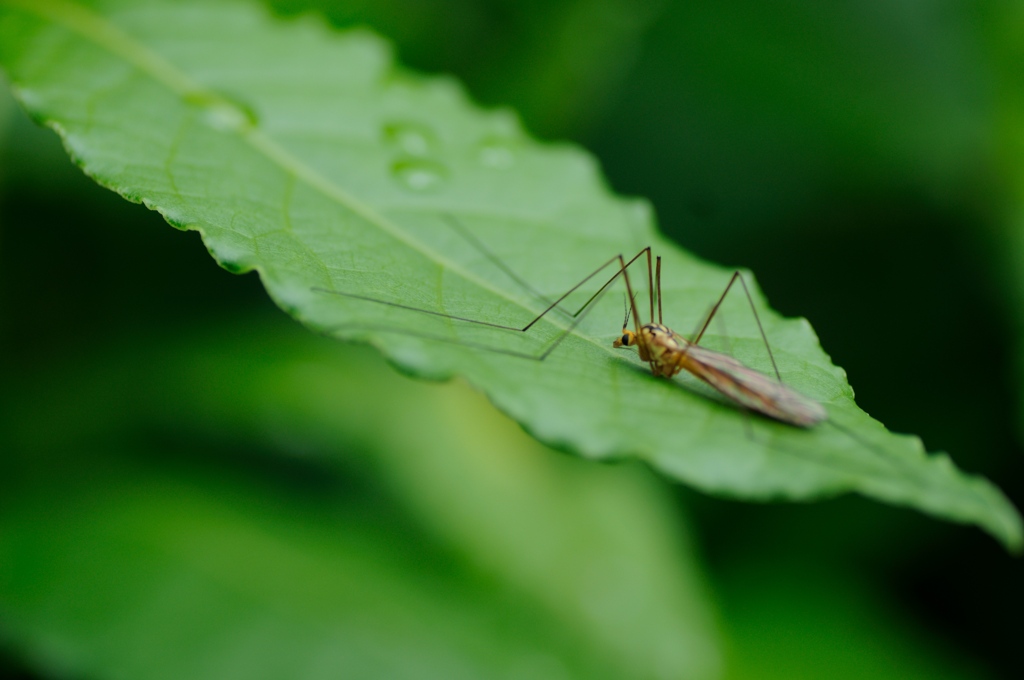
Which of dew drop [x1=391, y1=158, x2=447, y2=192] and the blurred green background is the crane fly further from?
the blurred green background

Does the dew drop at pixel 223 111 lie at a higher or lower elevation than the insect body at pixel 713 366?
lower

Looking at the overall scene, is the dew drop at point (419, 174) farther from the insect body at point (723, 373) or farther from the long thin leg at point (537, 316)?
the insect body at point (723, 373)

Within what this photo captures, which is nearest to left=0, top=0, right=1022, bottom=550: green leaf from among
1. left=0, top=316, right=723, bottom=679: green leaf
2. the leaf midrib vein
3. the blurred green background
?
the leaf midrib vein

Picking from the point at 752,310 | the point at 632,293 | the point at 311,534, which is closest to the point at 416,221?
the point at 632,293

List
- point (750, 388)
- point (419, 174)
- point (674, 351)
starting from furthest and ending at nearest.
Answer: point (419, 174), point (674, 351), point (750, 388)

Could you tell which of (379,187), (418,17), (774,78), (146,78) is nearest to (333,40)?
(146,78)

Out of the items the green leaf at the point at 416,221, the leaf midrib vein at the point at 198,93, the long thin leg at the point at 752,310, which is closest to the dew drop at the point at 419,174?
the green leaf at the point at 416,221

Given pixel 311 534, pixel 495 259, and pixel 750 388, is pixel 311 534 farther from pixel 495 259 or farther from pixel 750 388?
pixel 750 388
